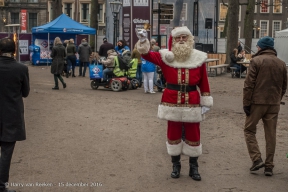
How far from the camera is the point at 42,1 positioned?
8331 centimetres

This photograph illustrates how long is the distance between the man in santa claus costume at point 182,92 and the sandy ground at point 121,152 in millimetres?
440

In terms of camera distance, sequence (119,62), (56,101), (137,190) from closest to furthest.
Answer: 1. (137,190)
2. (56,101)
3. (119,62)

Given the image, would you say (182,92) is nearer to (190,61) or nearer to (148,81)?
(190,61)

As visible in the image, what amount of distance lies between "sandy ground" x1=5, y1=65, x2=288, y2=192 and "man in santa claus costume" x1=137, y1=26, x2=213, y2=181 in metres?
0.44

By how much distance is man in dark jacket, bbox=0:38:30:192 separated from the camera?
6.23 m

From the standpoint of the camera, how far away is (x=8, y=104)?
246 inches

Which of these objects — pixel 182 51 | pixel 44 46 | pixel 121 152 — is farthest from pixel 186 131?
pixel 44 46

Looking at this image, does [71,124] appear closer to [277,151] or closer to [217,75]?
[277,151]

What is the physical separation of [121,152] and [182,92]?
2060mm

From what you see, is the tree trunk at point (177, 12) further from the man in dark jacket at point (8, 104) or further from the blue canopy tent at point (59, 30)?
the man in dark jacket at point (8, 104)

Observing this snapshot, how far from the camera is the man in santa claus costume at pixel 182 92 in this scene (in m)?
7.14

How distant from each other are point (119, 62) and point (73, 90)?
184 centimetres

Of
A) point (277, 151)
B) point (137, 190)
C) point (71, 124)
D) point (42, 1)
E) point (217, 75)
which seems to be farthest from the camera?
point (42, 1)

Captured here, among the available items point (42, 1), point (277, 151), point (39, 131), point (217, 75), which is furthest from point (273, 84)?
point (42, 1)
